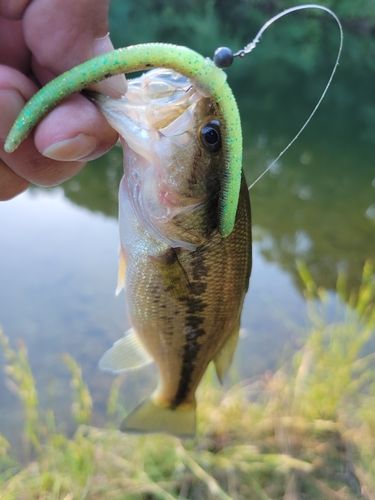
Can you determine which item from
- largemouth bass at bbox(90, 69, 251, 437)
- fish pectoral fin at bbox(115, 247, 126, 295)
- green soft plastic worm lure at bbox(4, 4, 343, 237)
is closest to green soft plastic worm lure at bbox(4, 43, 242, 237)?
green soft plastic worm lure at bbox(4, 4, 343, 237)

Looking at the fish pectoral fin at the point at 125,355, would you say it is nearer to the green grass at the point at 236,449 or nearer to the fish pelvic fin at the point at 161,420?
the fish pelvic fin at the point at 161,420

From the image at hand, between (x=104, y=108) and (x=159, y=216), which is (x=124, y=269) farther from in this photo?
(x=104, y=108)

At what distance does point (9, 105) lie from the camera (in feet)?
3.68

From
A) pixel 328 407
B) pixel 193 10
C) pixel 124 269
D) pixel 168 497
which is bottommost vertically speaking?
pixel 193 10

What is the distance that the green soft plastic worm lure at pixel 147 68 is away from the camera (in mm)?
943

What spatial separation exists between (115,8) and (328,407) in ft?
81.6

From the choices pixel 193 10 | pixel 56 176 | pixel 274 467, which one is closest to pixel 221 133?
pixel 56 176

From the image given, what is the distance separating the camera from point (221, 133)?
44.5 inches

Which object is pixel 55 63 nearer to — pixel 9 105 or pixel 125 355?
pixel 9 105

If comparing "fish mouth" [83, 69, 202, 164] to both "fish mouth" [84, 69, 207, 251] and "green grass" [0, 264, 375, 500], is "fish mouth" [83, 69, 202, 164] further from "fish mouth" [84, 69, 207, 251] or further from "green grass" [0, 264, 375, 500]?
"green grass" [0, 264, 375, 500]

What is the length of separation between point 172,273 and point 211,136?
1.53 ft

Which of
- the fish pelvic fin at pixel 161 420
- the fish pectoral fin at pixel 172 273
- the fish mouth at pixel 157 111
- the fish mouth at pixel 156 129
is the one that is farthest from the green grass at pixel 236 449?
the fish mouth at pixel 157 111

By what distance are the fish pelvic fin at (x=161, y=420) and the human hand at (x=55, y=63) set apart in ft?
3.73

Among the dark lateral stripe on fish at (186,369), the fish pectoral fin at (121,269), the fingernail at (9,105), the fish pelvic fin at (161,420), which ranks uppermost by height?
the fingernail at (9,105)
